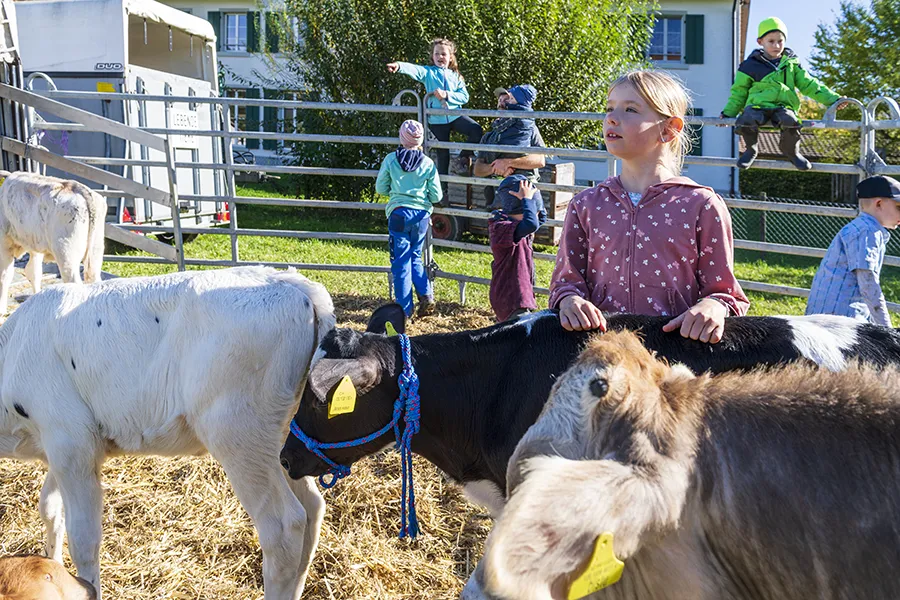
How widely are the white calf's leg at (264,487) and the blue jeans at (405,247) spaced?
4.24m

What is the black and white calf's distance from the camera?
255 cm

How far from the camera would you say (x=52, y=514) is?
11.3 ft

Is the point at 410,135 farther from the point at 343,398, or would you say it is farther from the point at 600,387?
the point at 600,387

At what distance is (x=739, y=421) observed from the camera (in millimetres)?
1405

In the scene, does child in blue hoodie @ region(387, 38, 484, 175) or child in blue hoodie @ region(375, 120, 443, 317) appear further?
child in blue hoodie @ region(387, 38, 484, 175)

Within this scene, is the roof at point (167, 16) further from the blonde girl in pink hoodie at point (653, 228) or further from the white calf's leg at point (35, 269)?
the blonde girl in pink hoodie at point (653, 228)

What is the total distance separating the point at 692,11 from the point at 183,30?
55.9 ft

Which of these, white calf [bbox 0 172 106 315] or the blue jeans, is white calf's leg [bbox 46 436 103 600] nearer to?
the blue jeans

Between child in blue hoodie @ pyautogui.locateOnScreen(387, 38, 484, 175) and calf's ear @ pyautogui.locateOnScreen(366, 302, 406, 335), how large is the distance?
19.8 feet

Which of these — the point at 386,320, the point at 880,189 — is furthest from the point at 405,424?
the point at 880,189

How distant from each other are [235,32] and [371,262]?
2205 centimetres

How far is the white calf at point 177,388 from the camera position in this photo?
3.07 m

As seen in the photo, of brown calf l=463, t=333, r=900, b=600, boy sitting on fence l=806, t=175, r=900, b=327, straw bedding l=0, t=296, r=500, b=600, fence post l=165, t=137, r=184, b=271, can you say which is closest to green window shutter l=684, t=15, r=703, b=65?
fence post l=165, t=137, r=184, b=271

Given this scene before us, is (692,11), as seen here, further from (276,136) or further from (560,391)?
(560,391)
